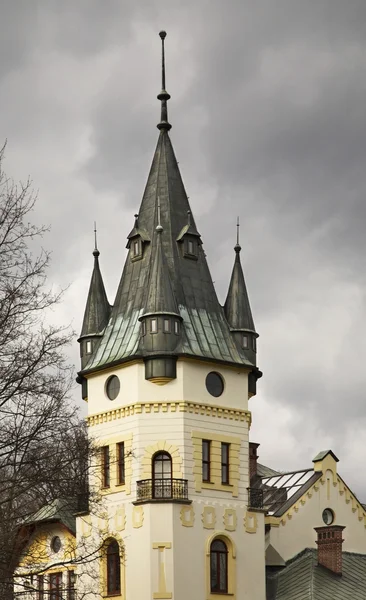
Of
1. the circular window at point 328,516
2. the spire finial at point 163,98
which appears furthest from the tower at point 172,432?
the circular window at point 328,516

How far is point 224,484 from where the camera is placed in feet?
163

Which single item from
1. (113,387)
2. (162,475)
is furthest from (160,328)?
(162,475)

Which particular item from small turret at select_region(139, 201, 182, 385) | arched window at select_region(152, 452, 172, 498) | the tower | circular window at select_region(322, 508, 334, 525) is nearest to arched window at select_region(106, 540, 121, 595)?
the tower

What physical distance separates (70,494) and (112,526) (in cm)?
2067

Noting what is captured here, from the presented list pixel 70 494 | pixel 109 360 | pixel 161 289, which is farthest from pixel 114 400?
pixel 70 494

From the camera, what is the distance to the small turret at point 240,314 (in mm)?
52312

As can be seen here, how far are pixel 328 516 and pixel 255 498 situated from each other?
4953 millimetres

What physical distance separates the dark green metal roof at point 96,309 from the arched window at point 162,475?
6.61 meters

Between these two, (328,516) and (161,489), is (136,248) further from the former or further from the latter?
(328,516)

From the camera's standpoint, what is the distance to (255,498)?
50.6 metres

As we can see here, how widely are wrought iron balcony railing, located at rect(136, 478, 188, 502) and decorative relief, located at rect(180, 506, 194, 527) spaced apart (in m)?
0.41

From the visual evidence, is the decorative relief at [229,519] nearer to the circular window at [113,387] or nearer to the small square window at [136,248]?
the circular window at [113,387]

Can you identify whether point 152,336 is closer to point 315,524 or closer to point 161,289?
point 161,289

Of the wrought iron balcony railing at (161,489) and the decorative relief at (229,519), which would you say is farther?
the decorative relief at (229,519)
